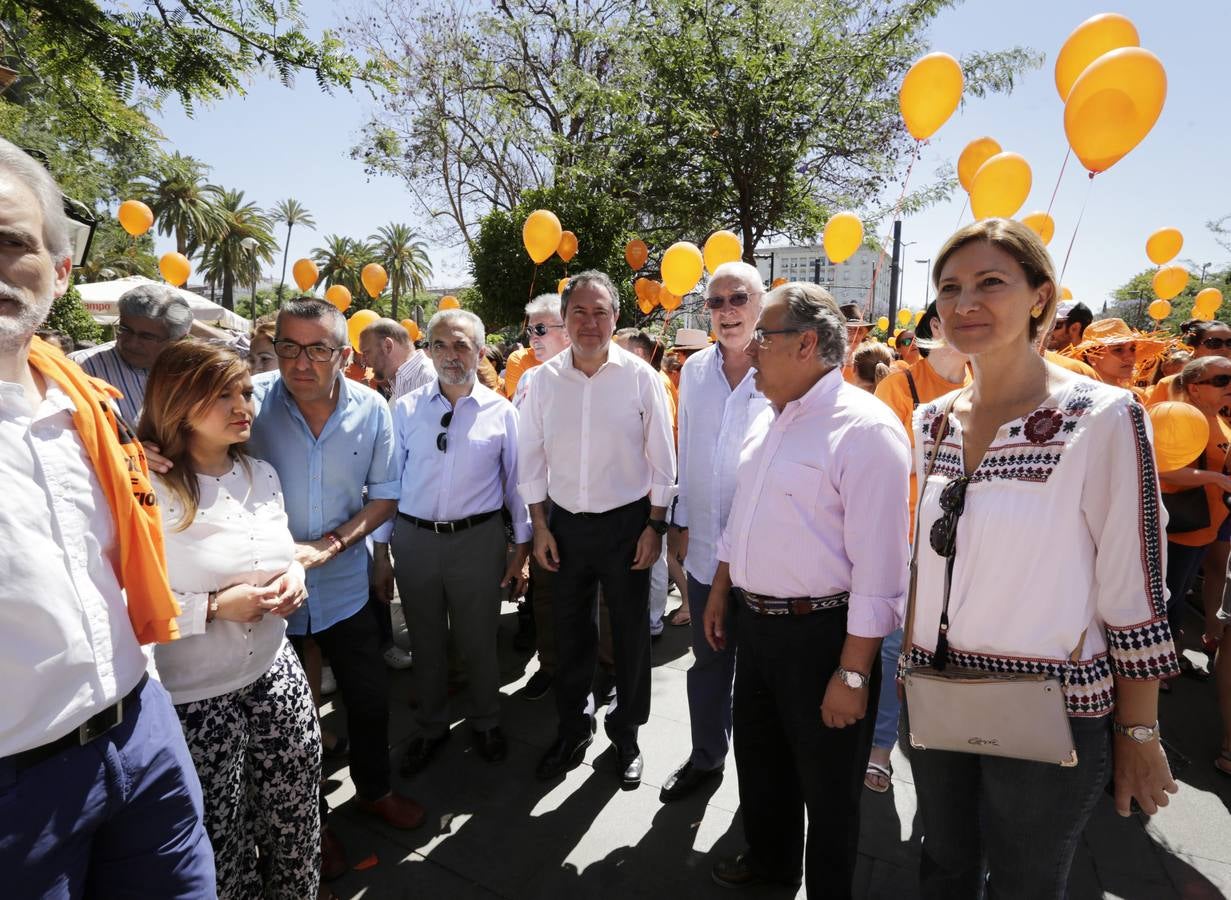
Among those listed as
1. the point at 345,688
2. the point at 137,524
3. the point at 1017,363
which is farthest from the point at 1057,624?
the point at 345,688

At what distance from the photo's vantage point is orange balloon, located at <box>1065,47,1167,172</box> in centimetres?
272

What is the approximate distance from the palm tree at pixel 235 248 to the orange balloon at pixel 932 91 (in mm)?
37746

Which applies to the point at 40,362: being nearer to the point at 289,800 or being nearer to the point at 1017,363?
the point at 289,800

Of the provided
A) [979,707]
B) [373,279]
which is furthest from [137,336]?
[373,279]

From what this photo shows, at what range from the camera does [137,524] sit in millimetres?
1389

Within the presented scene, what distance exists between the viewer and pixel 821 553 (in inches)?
73.0

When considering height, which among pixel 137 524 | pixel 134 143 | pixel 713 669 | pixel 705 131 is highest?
pixel 705 131

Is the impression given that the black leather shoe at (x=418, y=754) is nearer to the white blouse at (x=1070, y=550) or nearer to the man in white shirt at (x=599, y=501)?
the man in white shirt at (x=599, y=501)

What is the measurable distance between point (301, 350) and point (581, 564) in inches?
57.8

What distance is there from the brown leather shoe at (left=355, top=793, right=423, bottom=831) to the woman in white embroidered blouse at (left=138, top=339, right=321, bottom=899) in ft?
1.99

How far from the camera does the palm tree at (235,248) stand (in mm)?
34312

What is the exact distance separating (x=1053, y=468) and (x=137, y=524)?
2.00m

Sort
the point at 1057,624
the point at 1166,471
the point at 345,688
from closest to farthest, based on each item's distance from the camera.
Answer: the point at 1057,624 → the point at 345,688 → the point at 1166,471

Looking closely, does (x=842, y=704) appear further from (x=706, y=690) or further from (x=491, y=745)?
(x=491, y=745)
